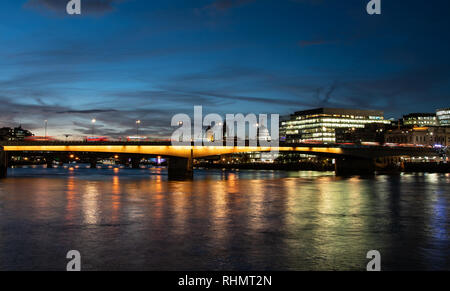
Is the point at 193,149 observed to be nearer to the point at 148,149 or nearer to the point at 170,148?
the point at 170,148

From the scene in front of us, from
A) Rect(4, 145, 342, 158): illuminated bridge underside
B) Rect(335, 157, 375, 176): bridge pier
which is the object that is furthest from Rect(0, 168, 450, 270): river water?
Rect(335, 157, 375, 176): bridge pier

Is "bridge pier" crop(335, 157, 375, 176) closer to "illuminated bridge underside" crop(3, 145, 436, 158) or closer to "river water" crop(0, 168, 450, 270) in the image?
"illuminated bridge underside" crop(3, 145, 436, 158)

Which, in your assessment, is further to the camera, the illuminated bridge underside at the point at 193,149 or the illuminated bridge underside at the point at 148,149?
the illuminated bridge underside at the point at 193,149

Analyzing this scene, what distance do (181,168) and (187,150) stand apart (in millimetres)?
6873

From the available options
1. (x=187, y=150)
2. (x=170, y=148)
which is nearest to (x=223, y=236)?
(x=170, y=148)

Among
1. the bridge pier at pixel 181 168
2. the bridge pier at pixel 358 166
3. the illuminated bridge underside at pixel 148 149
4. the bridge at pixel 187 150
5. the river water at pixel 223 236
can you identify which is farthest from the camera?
the bridge pier at pixel 358 166

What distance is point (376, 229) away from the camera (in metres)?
Answer: 23.2

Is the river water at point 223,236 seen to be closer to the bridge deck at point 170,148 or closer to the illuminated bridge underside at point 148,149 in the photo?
the bridge deck at point 170,148

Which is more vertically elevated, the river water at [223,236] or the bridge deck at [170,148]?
the bridge deck at [170,148]

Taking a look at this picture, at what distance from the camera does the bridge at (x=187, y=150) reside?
85125mm

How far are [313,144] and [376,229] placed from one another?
281 ft

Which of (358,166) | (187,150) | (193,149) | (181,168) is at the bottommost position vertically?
(358,166)

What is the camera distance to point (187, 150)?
3659 inches

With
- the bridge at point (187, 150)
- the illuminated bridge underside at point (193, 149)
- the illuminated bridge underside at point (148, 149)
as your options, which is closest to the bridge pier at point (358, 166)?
the bridge at point (187, 150)
